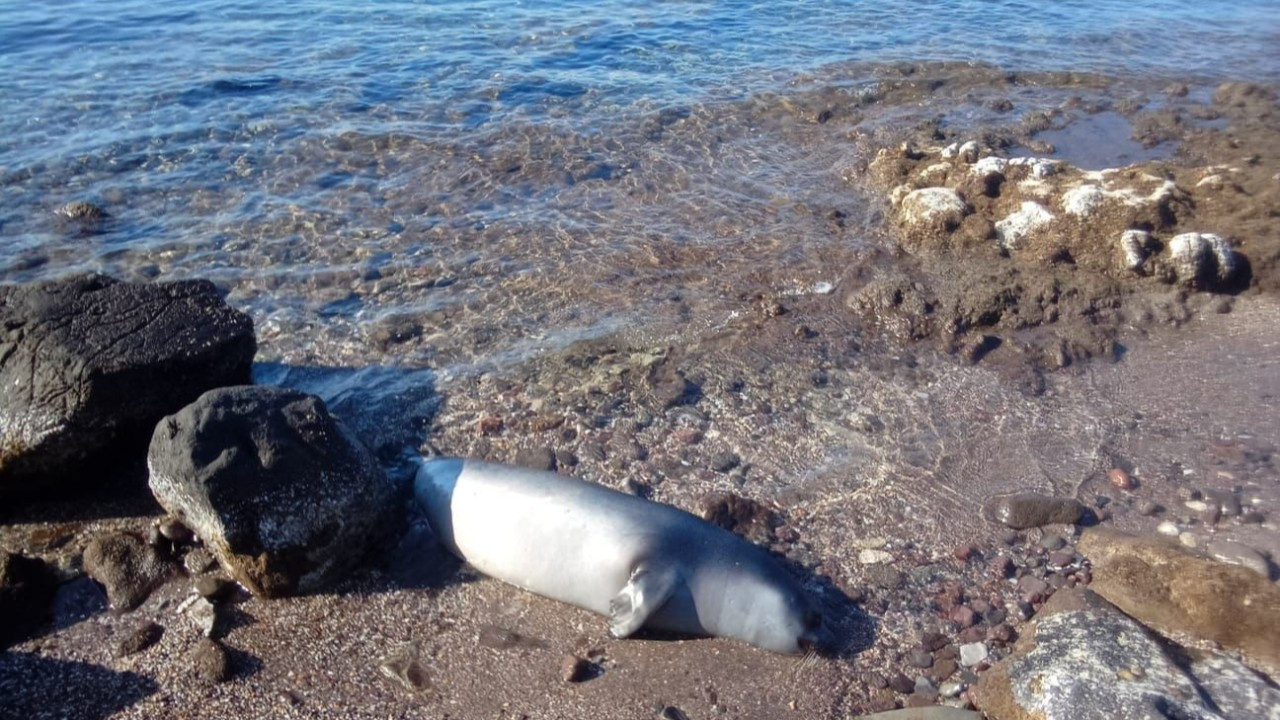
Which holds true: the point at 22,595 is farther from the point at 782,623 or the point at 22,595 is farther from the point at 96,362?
the point at 782,623

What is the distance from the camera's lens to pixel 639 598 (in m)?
4.57

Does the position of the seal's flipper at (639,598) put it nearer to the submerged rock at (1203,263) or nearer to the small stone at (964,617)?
the small stone at (964,617)

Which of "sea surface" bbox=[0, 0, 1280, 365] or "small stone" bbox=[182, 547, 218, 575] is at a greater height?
"sea surface" bbox=[0, 0, 1280, 365]

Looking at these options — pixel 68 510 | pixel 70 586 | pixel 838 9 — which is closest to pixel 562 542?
pixel 70 586

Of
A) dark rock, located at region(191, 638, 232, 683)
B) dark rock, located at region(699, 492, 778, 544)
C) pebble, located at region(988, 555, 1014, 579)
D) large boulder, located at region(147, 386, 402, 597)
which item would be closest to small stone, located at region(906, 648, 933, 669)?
pebble, located at region(988, 555, 1014, 579)

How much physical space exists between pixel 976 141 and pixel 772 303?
4418mm

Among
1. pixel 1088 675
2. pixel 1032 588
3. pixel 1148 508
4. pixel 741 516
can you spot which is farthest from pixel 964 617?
pixel 1148 508

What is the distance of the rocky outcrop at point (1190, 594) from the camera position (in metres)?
4.39

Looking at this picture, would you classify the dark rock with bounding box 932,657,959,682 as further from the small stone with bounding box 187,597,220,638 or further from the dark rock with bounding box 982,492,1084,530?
the small stone with bounding box 187,597,220,638

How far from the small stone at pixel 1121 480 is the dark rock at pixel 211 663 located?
5066 mm

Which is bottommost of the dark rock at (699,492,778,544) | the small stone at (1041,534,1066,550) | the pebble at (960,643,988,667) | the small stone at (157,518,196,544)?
the pebble at (960,643,988,667)

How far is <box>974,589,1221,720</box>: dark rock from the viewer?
3916 mm

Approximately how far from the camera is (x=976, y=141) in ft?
33.8

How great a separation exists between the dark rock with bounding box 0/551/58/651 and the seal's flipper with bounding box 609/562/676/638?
2.90 meters
